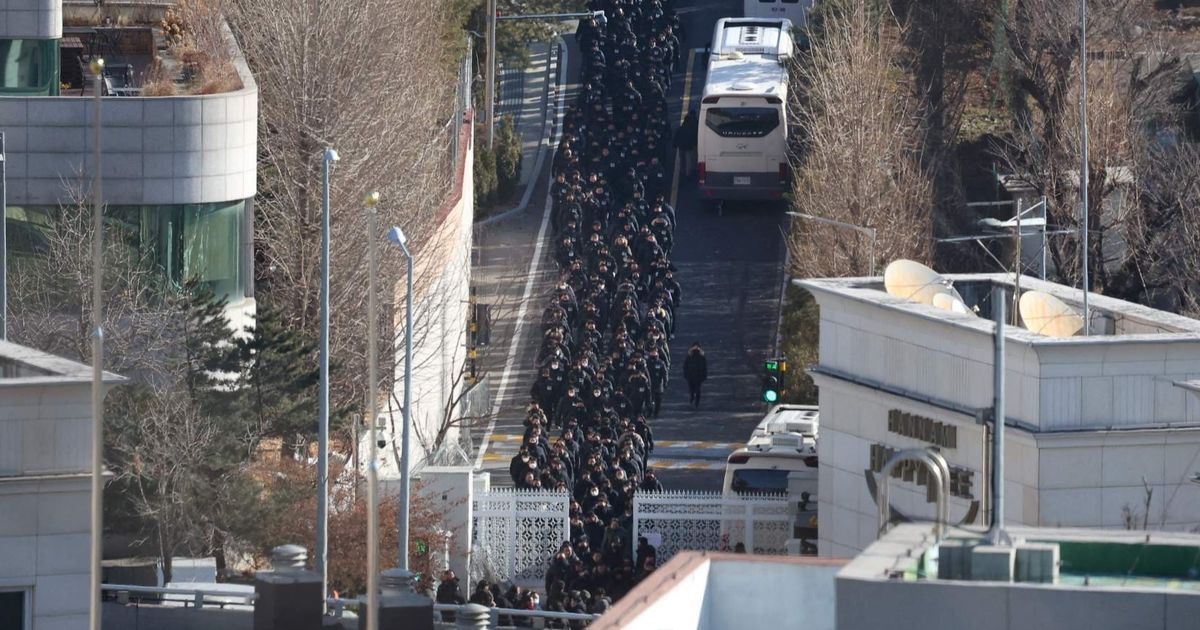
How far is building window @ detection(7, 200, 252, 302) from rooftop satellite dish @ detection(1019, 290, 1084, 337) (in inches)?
435

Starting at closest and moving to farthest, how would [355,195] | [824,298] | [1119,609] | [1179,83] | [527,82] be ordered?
1. [1119,609]
2. [824,298]
3. [355,195]
4. [1179,83]
5. [527,82]

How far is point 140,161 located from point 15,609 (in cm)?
1372

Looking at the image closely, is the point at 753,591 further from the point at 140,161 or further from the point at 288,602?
the point at 140,161

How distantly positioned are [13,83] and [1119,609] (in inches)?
901

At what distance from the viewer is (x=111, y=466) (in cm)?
3072

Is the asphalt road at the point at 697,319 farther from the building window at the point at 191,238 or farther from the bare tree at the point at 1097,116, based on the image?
the building window at the point at 191,238

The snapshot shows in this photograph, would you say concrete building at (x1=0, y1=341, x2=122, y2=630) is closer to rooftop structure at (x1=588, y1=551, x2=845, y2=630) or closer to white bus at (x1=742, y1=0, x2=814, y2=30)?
rooftop structure at (x1=588, y1=551, x2=845, y2=630)

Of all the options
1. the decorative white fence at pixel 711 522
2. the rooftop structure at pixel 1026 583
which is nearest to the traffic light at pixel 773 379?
the decorative white fence at pixel 711 522

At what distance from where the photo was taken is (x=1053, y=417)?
86.9 ft

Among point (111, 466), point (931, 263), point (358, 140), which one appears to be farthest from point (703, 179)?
point (111, 466)

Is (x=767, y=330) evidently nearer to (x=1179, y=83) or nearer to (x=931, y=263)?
(x=931, y=263)

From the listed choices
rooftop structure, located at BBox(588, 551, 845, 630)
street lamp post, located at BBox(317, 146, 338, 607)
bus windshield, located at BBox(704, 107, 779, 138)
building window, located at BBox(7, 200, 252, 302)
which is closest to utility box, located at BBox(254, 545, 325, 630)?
street lamp post, located at BBox(317, 146, 338, 607)

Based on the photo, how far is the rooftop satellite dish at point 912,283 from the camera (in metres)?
29.2

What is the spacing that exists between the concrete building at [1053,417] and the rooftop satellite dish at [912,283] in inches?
25.4
